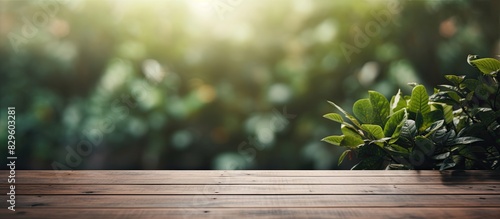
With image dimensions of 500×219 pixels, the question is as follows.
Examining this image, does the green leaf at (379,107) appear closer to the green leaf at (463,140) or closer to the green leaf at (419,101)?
the green leaf at (419,101)

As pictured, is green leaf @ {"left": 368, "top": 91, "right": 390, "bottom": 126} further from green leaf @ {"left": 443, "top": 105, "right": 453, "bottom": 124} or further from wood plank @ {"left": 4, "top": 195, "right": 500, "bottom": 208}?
wood plank @ {"left": 4, "top": 195, "right": 500, "bottom": 208}

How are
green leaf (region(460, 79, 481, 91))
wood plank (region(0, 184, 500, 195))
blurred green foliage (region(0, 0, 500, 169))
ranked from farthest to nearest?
blurred green foliage (region(0, 0, 500, 169)) → green leaf (region(460, 79, 481, 91)) → wood plank (region(0, 184, 500, 195))

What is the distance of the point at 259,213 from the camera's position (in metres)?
1.14

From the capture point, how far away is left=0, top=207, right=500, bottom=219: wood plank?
1113 millimetres

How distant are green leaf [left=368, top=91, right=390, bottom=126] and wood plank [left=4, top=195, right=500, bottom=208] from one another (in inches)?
27.4

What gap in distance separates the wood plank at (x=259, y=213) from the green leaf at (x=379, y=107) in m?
0.82

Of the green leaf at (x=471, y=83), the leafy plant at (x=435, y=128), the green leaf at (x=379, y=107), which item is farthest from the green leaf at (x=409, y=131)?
the green leaf at (x=471, y=83)

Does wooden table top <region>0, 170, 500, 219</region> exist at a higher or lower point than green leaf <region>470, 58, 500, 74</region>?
lower

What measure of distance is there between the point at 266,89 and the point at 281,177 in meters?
0.91

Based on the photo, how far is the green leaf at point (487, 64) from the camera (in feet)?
6.10

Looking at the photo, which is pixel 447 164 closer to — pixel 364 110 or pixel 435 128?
pixel 435 128

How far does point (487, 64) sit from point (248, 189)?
3.53ft

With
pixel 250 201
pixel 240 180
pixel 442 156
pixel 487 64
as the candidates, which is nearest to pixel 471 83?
pixel 487 64

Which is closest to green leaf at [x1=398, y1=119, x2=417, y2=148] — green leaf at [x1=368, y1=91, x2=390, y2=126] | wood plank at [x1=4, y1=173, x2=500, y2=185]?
green leaf at [x1=368, y1=91, x2=390, y2=126]
